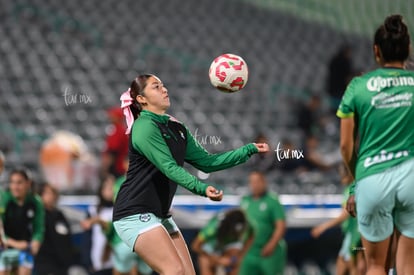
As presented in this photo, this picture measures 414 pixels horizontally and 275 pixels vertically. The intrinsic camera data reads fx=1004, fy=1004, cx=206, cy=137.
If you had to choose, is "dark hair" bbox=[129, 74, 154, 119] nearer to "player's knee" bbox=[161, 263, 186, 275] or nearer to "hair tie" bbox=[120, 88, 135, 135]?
"hair tie" bbox=[120, 88, 135, 135]

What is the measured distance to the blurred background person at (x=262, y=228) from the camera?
12.0 metres

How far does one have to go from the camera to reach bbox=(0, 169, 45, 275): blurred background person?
10.2 metres

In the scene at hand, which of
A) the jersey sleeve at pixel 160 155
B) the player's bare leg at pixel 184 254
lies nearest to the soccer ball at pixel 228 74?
the jersey sleeve at pixel 160 155

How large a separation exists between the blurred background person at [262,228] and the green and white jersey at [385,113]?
6.09 m

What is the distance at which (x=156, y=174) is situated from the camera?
22.3 ft

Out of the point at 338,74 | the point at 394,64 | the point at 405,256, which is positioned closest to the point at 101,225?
the point at 338,74

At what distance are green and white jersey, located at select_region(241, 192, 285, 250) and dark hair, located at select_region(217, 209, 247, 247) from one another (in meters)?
0.13

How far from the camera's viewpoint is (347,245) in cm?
1100

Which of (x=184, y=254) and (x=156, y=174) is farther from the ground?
(x=156, y=174)

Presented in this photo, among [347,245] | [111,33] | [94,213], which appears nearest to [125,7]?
[111,33]

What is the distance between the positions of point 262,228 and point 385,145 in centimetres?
633

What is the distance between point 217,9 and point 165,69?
3796 mm

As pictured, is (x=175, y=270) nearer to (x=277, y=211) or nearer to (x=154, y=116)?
(x=154, y=116)

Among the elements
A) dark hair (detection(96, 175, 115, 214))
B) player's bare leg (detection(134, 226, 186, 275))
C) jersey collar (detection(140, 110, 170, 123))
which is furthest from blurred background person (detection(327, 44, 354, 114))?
player's bare leg (detection(134, 226, 186, 275))
